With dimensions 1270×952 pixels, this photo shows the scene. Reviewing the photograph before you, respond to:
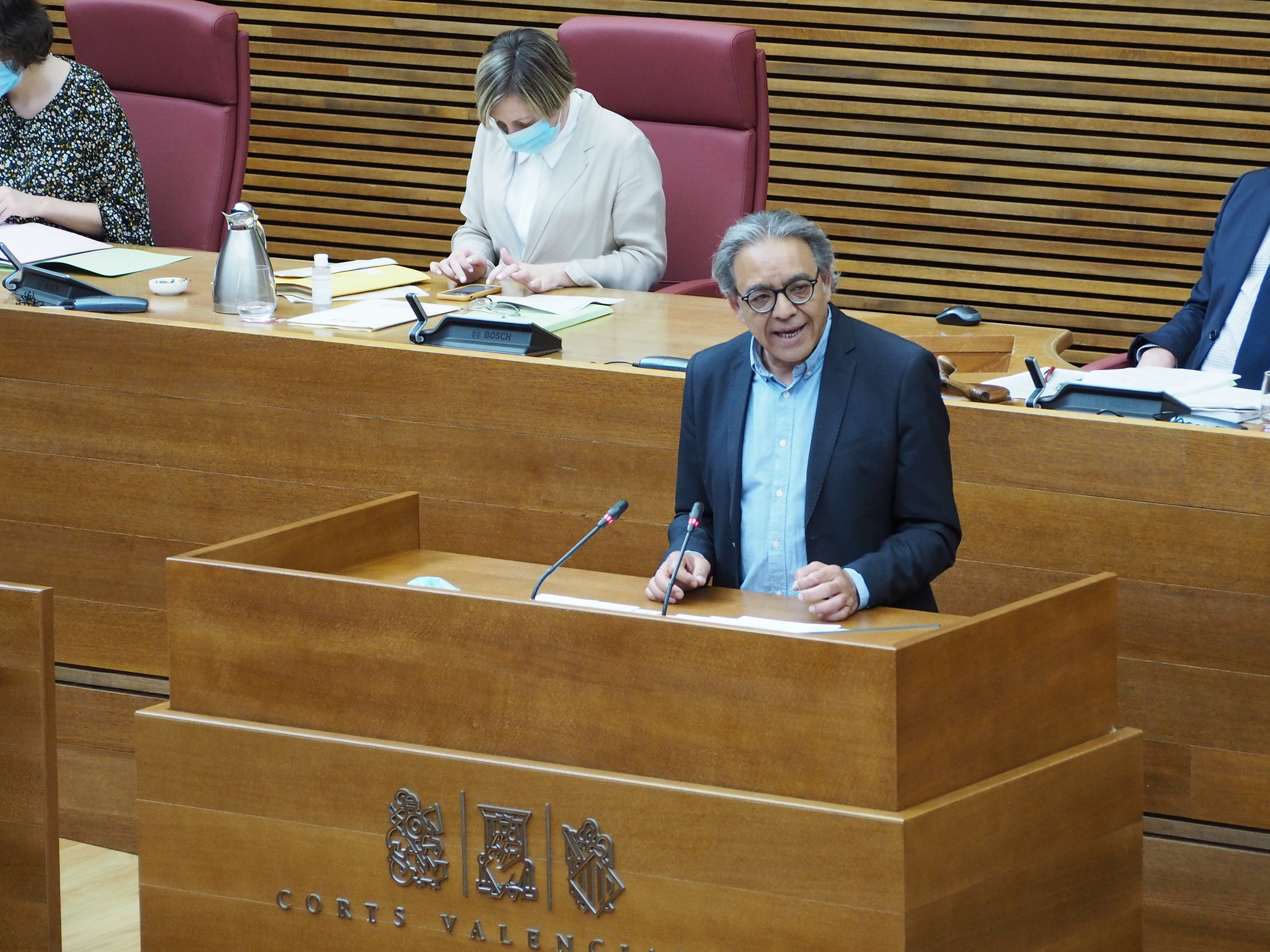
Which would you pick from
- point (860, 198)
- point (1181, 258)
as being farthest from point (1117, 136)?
point (860, 198)

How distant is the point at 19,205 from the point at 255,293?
1.02 meters

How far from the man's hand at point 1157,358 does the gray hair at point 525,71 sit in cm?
138

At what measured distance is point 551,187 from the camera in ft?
13.1

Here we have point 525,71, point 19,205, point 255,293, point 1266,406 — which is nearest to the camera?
point 1266,406

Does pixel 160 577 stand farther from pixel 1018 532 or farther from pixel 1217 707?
pixel 1217 707

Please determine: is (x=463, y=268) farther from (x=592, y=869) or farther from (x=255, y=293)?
(x=592, y=869)

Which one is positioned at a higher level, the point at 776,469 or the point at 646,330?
the point at 646,330

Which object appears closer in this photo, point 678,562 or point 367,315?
point 678,562

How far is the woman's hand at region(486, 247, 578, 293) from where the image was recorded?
12.2 feet

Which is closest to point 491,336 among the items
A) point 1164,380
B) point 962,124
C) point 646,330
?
point 646,330

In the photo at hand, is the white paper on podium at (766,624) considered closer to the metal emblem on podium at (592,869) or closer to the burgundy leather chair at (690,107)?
the metal emblem on podium at (592,869)

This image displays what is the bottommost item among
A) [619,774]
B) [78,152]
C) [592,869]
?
[592,869]

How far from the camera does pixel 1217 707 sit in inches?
104

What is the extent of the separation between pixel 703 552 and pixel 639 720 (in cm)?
43
